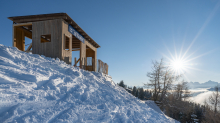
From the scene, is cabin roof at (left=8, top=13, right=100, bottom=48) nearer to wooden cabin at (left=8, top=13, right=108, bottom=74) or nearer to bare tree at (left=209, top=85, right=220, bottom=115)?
wooden cabin at (left=8, top=13, right=108, bottom=74)

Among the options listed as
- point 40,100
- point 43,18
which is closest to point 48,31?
point 43,18

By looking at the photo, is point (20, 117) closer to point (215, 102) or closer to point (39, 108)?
point (39, 108)

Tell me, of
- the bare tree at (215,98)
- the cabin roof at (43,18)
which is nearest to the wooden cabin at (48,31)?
the cabin roof at (43,18)

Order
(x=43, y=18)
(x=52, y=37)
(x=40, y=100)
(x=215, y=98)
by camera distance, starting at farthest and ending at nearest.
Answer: (x=215, y=98) → (x=43, y=18) → (x=52, y=37) → (x=40, y=100)

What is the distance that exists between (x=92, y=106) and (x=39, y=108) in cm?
157

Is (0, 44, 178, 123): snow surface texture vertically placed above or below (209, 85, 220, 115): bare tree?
above

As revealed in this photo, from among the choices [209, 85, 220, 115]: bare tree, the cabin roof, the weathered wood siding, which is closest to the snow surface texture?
the weathered wood siding

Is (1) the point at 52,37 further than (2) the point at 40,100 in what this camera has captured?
Yes

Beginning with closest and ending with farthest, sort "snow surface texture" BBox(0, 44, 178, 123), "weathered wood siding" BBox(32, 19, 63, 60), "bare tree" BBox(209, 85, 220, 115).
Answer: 1. "snow surface texture" BBox(0, 44, 178, 123)
2. "weathered wood siding" BBox(32, 19, 63, 60)
3. "bare tree" BBox(209, 85, 220, 115)

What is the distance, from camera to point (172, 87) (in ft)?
65.4

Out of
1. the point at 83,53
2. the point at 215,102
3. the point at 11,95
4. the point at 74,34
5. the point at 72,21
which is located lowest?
the point at 215,102

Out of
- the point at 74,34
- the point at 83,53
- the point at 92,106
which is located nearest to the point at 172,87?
the point at 83,53

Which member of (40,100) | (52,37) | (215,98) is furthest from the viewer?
(215,98)

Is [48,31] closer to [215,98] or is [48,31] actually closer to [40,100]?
[40,100]
